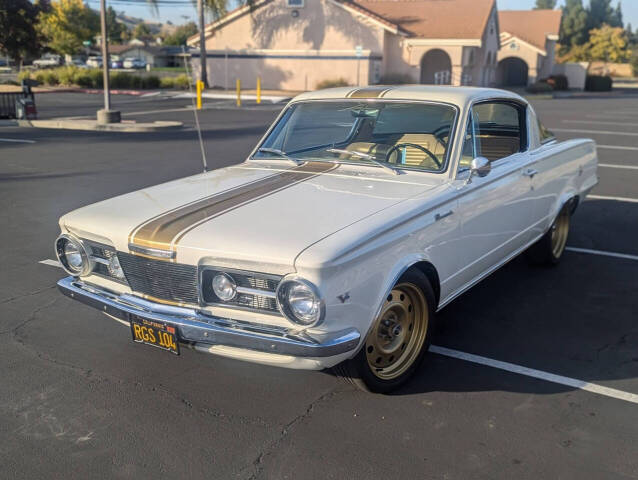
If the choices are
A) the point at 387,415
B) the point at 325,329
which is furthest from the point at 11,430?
the point at 387,415

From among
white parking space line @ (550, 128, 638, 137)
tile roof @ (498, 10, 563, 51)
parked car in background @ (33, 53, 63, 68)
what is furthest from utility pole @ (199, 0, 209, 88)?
parked car in background @ (33, 53, 63, 68)

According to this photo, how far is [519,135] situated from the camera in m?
5.55

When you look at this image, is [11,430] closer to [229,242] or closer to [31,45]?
[229,242]

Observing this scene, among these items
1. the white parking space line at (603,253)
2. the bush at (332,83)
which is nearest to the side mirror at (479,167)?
the white parking space line at (603,253)

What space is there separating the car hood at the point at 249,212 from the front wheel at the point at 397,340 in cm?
53

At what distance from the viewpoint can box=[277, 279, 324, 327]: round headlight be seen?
10.1ft

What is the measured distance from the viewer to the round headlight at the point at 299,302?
3.08 m

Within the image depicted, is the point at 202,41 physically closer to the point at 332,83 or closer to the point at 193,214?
the point at 332,83

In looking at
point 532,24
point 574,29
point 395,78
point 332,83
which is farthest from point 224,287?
point 574,29

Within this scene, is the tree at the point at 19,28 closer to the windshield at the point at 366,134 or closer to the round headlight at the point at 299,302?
the windshield at the point at 366,134

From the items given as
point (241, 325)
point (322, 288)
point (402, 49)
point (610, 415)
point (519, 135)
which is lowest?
point (610, 415)

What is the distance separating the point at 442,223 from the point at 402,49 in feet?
120

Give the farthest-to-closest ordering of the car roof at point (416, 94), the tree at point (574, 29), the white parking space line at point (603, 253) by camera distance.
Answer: the tree at point (574, 29)
the white parking space line at point (603, 253)
the car roof at point (416, 94)

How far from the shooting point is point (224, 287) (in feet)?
11.0
